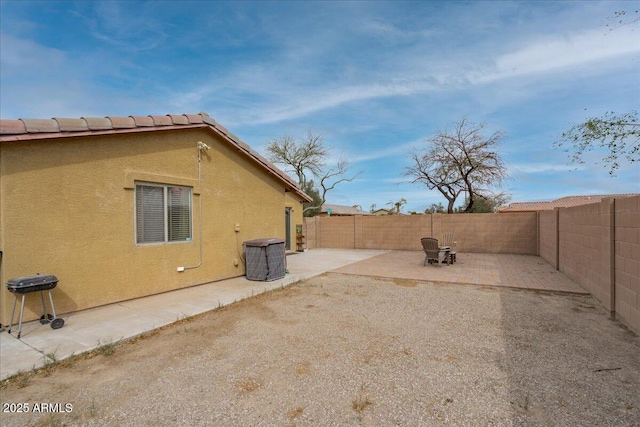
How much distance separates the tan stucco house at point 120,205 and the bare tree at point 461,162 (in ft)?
57.1

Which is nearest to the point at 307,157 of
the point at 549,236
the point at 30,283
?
the point at 549,236

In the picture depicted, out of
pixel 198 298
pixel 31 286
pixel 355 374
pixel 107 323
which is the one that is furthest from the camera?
pixel 198 298

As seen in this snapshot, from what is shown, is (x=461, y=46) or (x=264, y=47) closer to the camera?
(x=461, y=46)

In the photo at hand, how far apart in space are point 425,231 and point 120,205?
45.9 feet

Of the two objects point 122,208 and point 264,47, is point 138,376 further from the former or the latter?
point 264,47

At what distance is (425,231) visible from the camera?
16.3 metres

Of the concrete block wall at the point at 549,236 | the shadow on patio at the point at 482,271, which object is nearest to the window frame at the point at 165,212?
the shadow on patio at the point at 482,271

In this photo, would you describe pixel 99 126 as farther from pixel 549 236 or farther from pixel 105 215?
pixel 549 236

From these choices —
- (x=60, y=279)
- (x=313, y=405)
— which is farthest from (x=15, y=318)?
(x=313, y=405)

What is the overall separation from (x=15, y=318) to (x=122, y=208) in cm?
235

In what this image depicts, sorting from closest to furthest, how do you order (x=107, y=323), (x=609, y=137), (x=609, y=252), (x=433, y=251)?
1. (x=107, y=323)
2. (x=609, y=252)
3. (x=609, y=137)
4. (x=433, y=251)

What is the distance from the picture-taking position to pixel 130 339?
447 centimetres

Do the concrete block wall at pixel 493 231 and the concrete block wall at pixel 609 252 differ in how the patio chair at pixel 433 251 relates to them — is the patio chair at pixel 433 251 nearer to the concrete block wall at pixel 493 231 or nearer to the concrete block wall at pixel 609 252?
the concrete block wall at pixel 609 252

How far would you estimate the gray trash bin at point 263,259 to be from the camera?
27.6 ft
